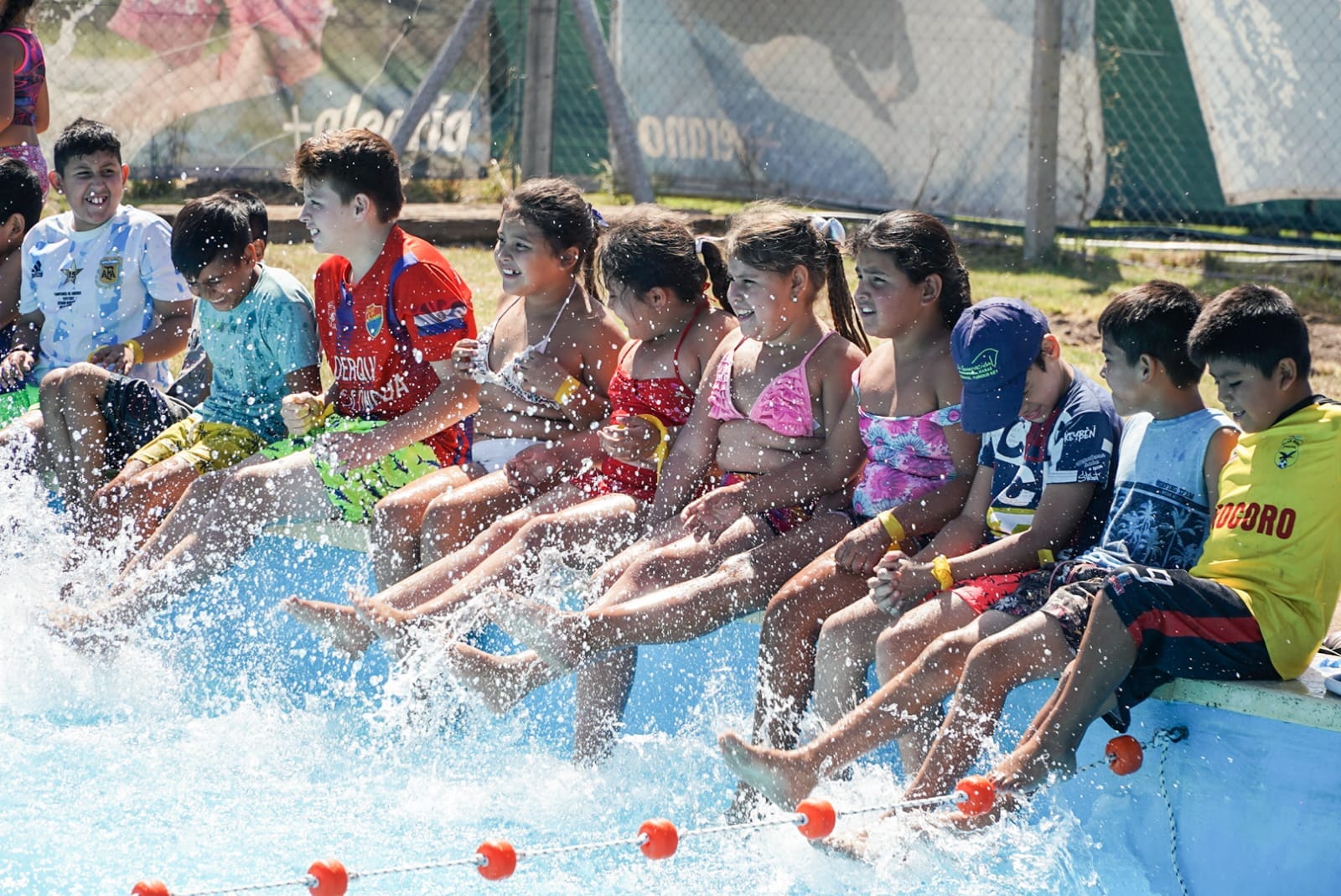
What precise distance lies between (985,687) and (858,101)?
8968mm

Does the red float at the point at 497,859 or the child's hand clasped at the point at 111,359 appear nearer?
the red float at the point at 497,859

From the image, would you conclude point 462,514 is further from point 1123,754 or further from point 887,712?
point 1123,754

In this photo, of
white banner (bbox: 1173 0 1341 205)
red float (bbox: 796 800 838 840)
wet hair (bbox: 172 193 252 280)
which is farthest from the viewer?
white banner (bbox: 1173 0 1341 205)

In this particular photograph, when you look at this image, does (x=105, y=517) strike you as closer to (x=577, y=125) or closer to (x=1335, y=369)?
(x=1335, y=369)

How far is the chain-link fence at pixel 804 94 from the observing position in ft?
31.7

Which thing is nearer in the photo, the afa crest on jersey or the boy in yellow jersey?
the boy in yellow jersey

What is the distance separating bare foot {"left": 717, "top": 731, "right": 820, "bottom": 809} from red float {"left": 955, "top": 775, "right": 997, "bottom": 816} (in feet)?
1.30

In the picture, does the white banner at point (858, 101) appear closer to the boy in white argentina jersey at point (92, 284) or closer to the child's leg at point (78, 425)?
the boy in white argentina jersey at point (92, 284)

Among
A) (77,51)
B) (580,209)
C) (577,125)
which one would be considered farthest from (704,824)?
(577,125)

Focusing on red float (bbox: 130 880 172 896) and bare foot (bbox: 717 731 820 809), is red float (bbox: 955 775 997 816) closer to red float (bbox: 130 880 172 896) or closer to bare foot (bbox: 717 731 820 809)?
bare foot (bbox: 717 731 820 809)

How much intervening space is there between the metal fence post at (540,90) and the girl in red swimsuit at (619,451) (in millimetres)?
4568

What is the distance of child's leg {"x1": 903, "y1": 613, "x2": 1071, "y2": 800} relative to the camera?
3.50 metres

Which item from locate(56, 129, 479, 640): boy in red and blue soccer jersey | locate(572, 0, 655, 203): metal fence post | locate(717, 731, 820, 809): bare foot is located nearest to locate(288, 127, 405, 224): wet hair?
locate(56, 129, 479, 640): boy in red and blue soccer jersey

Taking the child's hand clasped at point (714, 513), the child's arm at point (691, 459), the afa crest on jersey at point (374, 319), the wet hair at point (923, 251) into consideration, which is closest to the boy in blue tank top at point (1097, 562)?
the wet hair at point (923, 251)
